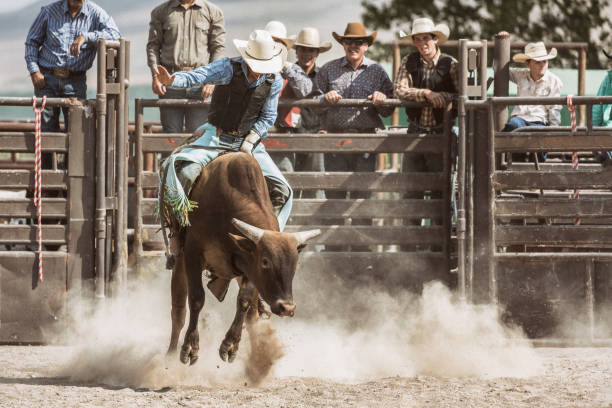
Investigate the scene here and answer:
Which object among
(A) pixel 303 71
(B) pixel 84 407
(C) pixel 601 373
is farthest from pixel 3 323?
(C) pixel 601 373

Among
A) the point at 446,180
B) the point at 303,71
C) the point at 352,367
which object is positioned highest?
the point at 303,71

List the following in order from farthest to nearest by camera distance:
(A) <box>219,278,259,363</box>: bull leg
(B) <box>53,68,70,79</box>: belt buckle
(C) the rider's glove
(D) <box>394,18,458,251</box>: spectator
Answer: (B) <box>53,68,70,79</box>: belt buckle, (D) <box>394,18,458,251</box>: spectator, (C) the rider's glove, (A) <box>219,278,259,363</box>: bull leg

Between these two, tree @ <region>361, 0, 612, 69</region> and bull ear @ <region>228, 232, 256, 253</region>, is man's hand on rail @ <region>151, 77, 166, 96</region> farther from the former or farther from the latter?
tree @ <region>361, 0, 612, 69</region>

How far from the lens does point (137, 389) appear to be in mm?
6688

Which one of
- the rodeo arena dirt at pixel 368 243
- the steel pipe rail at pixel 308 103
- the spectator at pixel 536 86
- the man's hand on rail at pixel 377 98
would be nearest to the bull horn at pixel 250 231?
the rodeo arena dirt at pixel 368 243

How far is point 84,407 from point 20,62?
58.8ft

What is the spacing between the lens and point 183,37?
30.8 ft

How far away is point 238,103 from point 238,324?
181 centimetres

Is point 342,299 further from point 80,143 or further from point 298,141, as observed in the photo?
point 80,143

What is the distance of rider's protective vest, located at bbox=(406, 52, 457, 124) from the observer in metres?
8.87

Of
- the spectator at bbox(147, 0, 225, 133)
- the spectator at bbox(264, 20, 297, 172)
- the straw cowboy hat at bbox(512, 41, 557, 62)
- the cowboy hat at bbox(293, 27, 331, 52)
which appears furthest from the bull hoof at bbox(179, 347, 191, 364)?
the straw cowboy hat at bbox(512, 41, 557, 62)

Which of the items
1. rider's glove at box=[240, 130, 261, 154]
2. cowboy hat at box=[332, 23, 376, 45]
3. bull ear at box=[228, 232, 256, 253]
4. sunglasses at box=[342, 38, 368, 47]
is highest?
cowboy hat at box=[332, 23, 376, 45]

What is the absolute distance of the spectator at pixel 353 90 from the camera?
8.99 meters

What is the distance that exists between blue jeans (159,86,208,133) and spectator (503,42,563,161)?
2948 mm
